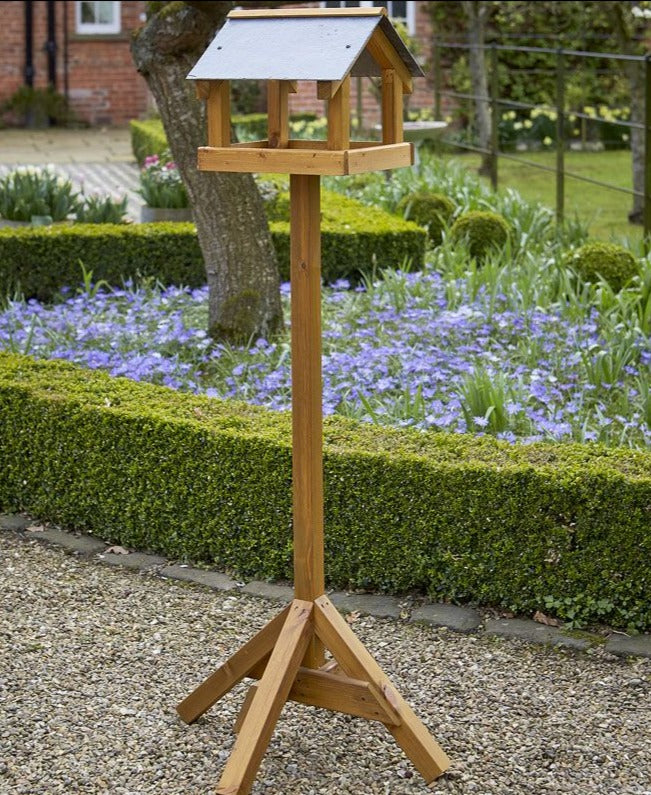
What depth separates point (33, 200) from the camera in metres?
8.23

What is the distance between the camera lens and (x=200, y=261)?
739 centimetres

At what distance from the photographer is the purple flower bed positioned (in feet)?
15.3

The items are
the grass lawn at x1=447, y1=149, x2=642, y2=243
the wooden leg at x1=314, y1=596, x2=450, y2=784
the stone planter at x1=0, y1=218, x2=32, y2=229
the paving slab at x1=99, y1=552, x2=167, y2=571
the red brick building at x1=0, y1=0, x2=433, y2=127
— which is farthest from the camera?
the red brick building at x1=0, y1=0, x2=433, y2=127

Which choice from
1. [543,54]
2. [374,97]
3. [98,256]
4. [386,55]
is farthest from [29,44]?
[386,55]

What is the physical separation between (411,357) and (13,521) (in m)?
1.83

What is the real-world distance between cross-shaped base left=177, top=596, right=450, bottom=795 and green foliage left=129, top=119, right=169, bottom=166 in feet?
27.6

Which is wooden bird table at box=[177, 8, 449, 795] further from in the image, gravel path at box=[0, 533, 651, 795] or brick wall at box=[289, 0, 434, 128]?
brick wall at box=[289, 0, 434, 128]

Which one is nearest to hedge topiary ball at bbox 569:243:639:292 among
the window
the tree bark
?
the tree bark

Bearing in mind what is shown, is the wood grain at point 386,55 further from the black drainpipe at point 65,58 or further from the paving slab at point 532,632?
the black drainpipe at point 65,58

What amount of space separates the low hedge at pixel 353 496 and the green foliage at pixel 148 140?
22.2 feet

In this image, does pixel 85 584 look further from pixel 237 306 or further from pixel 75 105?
pixel 75 105

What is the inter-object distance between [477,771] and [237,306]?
3.38m

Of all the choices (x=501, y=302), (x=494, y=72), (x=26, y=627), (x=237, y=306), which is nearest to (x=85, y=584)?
(x=26, y=627)

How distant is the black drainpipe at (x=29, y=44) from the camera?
18500 mm
